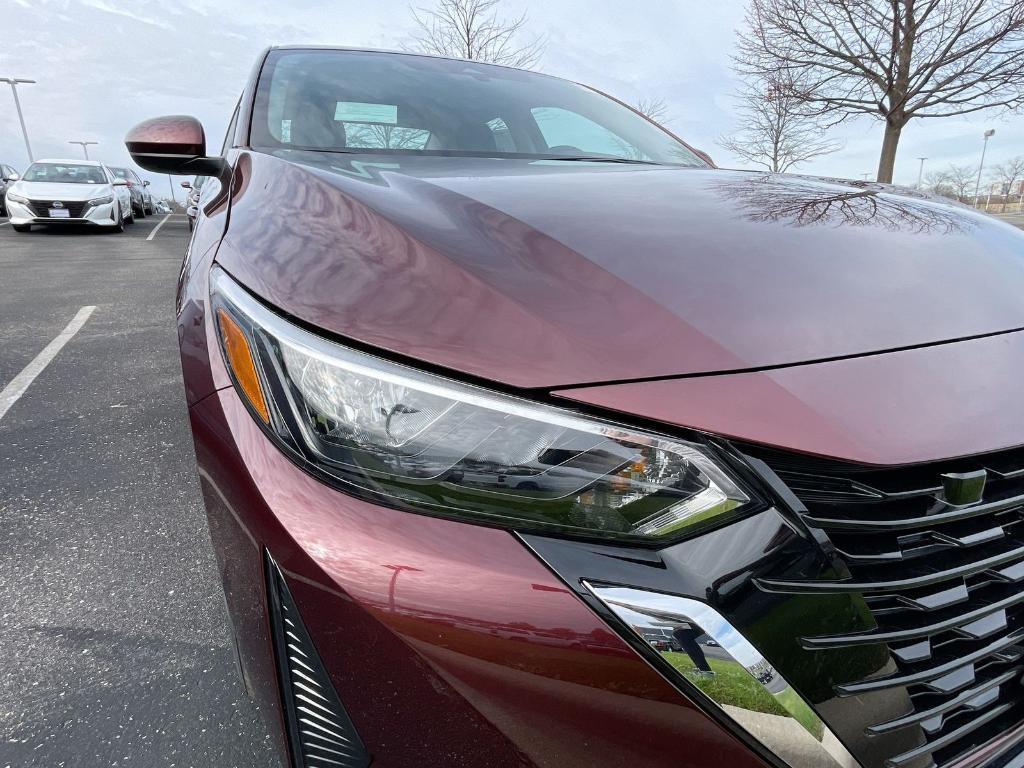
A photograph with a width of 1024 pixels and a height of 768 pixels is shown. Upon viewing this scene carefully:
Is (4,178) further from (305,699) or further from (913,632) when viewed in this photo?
(913,632)

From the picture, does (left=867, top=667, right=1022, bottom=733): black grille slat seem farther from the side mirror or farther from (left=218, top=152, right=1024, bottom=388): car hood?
the side mirror

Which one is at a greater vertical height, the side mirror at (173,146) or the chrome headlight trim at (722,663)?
the side mirror at (173,146)

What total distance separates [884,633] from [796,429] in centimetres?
24

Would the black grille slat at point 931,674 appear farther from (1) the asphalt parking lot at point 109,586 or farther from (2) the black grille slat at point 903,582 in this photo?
(1) the asphalt parking lot at point 109,586

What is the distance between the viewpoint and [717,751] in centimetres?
65

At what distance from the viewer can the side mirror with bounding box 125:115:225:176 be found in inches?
78.2

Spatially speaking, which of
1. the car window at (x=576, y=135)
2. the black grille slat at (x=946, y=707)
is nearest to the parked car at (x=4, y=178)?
the car window at (x=576, y=135)

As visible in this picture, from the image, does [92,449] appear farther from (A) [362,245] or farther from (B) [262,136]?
(A) [362,245]

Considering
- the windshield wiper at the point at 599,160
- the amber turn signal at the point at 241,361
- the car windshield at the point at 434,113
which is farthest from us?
the windshield wiper at the point at 599,160

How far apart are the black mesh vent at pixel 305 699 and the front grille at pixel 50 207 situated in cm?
1388

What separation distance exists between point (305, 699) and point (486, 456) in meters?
0.38

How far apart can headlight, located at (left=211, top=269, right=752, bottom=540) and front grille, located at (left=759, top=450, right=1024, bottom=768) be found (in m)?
0.11

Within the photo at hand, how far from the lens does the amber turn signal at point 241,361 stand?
0.85 metres

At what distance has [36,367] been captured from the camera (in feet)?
11.7
